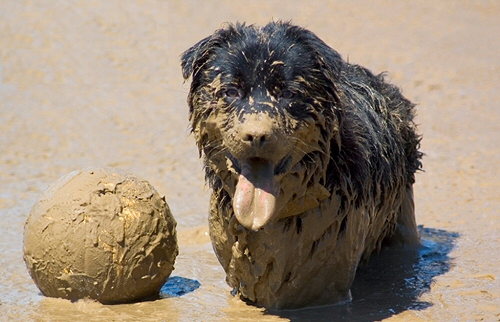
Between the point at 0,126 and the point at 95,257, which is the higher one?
the point at 0,126

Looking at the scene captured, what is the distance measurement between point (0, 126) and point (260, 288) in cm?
713

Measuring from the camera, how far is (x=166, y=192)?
9.63 metres

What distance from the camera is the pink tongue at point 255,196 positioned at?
496 centimetres

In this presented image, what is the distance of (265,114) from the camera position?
4.97 metres

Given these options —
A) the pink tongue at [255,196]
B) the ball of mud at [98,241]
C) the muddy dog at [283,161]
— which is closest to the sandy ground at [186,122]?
the ball of mud at [98,241]

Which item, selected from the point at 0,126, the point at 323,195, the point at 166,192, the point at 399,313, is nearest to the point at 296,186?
the point at 323,195

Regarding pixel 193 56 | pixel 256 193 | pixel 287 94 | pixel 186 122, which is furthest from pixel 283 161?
pixel 186 122

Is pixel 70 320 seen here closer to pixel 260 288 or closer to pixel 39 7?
pixel 260 288

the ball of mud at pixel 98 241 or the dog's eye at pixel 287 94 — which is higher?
the dog's eye at pixel 287 94

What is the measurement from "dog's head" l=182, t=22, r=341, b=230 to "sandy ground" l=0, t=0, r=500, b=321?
1.04m

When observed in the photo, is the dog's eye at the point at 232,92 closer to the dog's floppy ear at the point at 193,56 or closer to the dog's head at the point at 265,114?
the dog's head at the point at 265,114

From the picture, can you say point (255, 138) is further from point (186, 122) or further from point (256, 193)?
point (186, 122)

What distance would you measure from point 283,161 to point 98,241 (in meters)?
1.57

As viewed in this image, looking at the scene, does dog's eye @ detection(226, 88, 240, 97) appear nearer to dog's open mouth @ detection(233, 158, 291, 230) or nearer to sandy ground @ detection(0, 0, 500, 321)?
dog's open mouth @ detection(233, 158, 291, 230)
